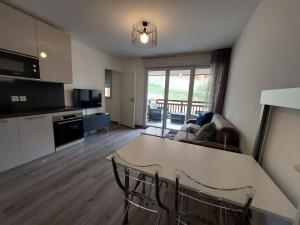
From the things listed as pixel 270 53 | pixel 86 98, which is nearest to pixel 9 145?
pixel 86 98

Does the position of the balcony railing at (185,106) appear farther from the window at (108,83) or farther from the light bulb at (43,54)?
the light bulb at (43,54)

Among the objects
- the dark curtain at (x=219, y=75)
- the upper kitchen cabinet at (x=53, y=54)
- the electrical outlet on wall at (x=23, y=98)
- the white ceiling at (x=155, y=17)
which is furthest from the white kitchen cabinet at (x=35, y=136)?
the dark curtain at (x=219, y=75)

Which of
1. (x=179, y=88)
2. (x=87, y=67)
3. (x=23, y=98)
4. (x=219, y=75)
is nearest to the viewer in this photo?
(x=23, y=98)

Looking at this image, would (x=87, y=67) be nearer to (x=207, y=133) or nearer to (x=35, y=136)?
(x=35, y=136)

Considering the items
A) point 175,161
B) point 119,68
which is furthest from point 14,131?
point 119,68

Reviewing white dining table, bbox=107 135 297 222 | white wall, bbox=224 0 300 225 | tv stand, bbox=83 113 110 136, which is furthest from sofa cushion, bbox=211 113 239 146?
tv stand, bbox=83 113 110 136

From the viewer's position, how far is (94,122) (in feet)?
12.2

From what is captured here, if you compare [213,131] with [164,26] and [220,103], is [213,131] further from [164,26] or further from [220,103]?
[164,26]

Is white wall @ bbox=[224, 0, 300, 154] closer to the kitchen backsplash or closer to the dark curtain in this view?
the dark curtain

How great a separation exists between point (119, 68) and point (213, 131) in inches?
162

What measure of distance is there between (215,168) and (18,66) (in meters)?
3.05

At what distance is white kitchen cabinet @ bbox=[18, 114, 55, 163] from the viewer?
2.11 meters

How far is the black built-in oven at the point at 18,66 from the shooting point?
196 cm

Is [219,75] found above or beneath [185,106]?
above
